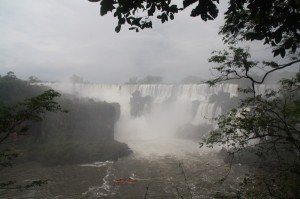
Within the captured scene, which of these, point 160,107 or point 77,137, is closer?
point 77,137

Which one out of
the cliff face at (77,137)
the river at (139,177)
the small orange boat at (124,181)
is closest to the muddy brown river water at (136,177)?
the river at (139,177)

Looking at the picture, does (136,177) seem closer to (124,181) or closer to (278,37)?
(124,181)

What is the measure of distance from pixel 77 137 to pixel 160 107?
82.7 ft

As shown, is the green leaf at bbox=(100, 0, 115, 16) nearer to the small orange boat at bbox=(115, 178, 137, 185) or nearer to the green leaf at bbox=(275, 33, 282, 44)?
the green leaf at bbox=(275, 33, 282, 44)

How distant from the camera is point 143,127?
58.2 metres

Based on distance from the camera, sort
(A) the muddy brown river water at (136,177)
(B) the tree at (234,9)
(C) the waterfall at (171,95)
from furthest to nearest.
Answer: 1. (C) the waterfall at (171,95)
2. (A) the muddy brown river water at (136,177)
3. (B) the tree at (234,9)

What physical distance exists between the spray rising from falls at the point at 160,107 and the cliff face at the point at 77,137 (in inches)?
246

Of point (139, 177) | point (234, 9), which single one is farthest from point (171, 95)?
point (234, 9)

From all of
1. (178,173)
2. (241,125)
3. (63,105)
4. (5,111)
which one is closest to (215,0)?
(241,125)

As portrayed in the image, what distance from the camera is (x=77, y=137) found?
130 feet

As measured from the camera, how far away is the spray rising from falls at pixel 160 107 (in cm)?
4944

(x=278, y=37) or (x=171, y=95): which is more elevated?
(x=171, y=95)

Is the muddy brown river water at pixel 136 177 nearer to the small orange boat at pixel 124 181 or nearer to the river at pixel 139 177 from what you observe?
the river at pixel 139 177

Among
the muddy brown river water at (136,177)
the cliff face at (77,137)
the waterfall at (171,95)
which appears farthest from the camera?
the waterfall at (171,95)
